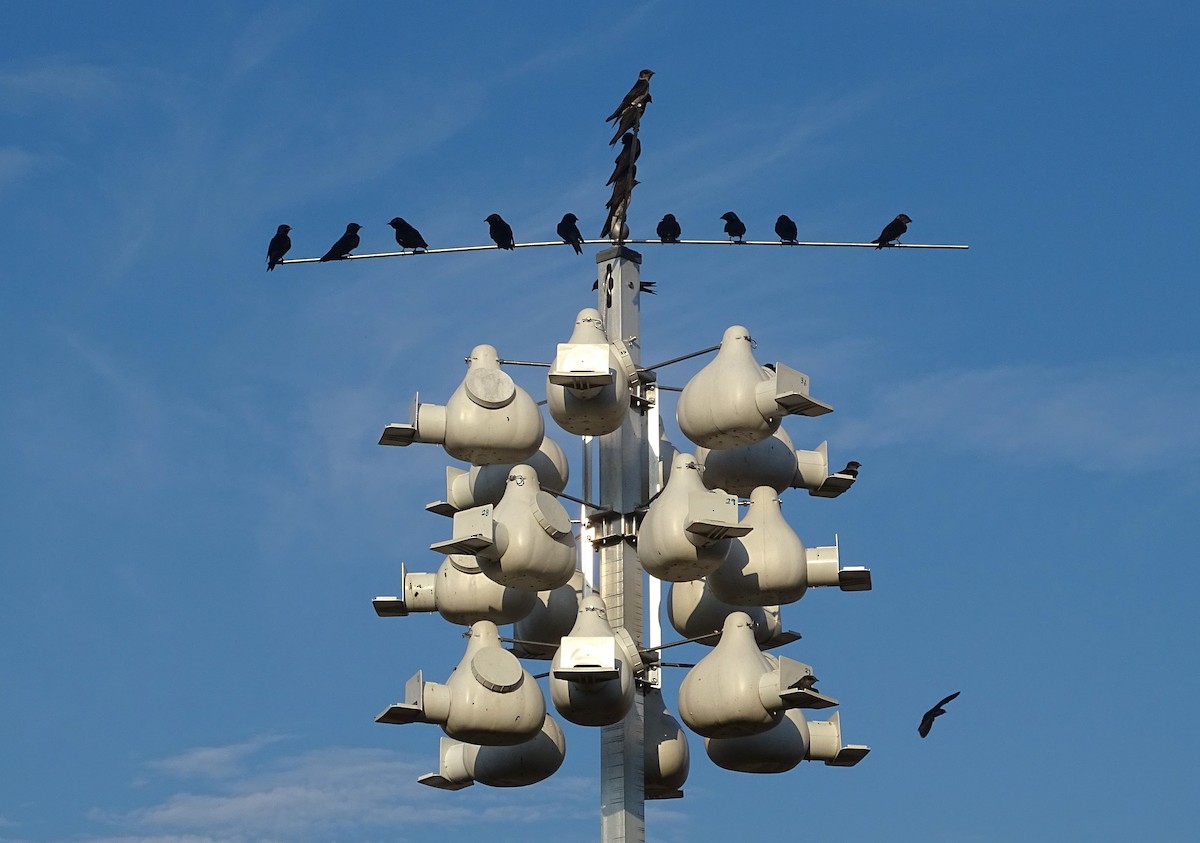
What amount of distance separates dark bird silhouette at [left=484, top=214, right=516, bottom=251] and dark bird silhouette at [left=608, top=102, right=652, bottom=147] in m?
2.08

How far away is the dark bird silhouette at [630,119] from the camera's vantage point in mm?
39594

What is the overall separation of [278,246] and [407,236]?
195 centimetres

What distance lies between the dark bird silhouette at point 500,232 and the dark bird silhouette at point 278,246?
305cm

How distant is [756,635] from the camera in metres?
38.2

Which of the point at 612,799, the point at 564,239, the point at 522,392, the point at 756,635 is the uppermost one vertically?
the point at 564,239

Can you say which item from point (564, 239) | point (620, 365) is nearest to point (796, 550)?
point (620, 365)

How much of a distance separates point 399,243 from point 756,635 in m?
7.85

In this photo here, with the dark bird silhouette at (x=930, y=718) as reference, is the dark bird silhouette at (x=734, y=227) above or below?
above

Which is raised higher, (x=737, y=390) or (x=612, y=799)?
(x=737, y=390)

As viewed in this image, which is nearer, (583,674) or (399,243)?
(583,674)

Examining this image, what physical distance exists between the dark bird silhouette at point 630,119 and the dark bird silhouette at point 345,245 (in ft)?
13.4

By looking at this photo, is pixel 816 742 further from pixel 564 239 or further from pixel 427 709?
pixel 564 239

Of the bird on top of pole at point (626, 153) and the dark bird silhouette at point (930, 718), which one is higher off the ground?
the bird on top of pole at point (626, 153)

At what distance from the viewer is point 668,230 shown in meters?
39.7
